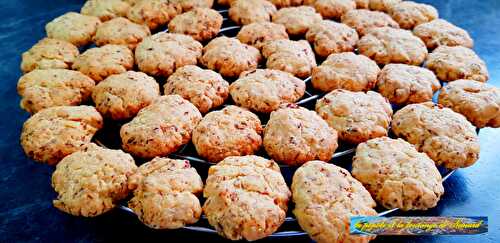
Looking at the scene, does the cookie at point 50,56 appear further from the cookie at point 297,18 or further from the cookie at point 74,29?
the cookie at point 297,18

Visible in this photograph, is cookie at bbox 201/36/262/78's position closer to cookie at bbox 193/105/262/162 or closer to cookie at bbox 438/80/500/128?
cookie at bbox 193/105/262/162

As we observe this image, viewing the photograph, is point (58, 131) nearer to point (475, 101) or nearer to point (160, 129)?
point (160, 129)

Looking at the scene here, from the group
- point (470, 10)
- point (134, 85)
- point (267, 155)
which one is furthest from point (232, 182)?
point (470, 10)

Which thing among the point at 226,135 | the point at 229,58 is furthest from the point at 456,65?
the point at 226,135

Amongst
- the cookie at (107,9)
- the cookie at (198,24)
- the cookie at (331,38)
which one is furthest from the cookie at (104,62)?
the cookie at (331,38)

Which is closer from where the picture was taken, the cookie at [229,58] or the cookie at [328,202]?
the cookie at [328,202]

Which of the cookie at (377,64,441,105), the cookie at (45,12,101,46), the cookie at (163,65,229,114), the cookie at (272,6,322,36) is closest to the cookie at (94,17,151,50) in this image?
the cookie at (45,12,101,46)
